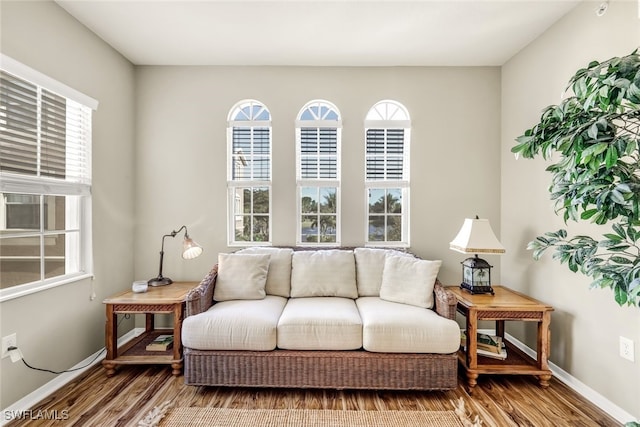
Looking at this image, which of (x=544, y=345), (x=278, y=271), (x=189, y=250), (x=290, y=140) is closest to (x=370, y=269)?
(x=278, y=271)

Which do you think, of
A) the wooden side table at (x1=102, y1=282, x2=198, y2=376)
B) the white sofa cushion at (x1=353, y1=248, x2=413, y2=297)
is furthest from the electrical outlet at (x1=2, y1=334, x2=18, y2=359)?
the white sofa cushion at (x1=353, y1=248, x2=413, y2=297)

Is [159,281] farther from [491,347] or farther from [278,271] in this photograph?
[491,347]

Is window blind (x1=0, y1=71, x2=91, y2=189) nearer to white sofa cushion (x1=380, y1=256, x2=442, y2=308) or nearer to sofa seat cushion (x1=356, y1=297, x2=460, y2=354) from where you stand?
sofa seat cushion (x1=356, y1=297, x2=460, y2=354)

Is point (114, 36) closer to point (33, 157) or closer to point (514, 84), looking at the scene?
point (33, 157)

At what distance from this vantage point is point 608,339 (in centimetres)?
199

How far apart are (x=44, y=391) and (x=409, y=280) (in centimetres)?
276

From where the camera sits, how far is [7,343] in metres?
1.85

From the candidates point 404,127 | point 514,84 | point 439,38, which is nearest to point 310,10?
point 439,38

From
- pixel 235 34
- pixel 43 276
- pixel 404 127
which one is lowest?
pixel 43 276

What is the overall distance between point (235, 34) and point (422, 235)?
8.35 ft

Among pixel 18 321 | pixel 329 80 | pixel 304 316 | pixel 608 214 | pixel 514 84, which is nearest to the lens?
pixel 608 214

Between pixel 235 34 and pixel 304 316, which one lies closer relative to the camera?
pixel 304 316

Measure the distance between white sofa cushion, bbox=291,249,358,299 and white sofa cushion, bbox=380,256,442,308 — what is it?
0.31 metres

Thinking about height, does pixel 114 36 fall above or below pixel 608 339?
above
